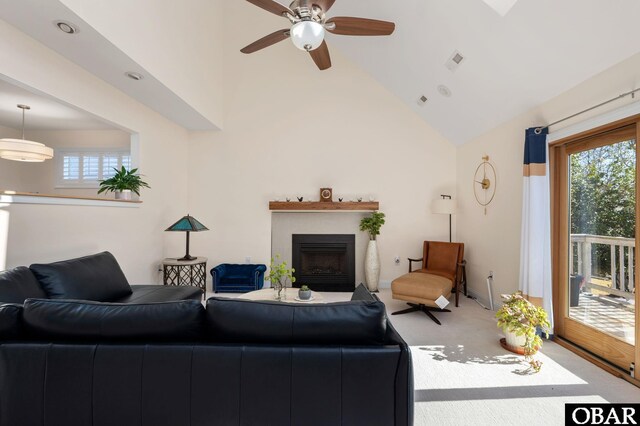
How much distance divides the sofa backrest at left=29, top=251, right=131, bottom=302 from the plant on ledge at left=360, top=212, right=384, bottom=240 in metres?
3.36

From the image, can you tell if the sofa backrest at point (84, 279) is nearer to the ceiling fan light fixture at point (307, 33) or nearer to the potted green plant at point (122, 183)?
the potted green plant at point (122, 183)

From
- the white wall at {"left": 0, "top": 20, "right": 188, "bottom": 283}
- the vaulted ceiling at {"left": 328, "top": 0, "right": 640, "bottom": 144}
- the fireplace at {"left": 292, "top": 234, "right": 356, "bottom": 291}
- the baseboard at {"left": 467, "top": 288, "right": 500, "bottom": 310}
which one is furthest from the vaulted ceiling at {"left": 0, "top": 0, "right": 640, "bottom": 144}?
the fireplace at {"left": 292, "top": 234, "right": 356, "bottom": 291}

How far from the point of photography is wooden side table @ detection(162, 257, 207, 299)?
4222mm

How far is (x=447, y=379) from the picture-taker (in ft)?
7.68

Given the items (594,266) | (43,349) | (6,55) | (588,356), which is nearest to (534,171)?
(594,266)

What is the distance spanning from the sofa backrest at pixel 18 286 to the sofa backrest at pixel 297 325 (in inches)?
58.8

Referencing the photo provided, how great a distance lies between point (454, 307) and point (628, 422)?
2.27 m

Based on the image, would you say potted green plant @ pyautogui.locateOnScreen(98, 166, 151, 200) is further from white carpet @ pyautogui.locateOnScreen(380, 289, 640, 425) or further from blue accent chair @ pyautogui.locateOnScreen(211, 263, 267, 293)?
white carpet @ pyautogui.locateOnScreen(380, 289, 640, 425)

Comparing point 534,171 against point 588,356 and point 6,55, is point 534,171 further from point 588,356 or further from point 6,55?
point 6,55

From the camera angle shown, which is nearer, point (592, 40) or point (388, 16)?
point (592, 40)

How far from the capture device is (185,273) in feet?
15.9

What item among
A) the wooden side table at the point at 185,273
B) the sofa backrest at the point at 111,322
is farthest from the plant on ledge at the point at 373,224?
the sofa backrest at the point at 111,322

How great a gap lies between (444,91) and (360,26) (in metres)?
1.97

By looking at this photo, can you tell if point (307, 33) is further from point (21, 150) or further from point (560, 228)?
point (21, 150)
